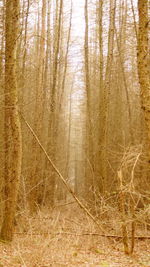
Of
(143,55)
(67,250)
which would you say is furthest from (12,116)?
(67,250)

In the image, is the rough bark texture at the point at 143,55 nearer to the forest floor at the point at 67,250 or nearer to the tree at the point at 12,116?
the tree at the point at 12,116

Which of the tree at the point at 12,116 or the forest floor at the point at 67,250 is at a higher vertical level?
the tree at the point at 12,116

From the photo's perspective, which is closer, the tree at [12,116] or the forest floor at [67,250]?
the forest floor at [67,250]

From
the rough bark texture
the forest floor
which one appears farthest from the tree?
the rough bark texture

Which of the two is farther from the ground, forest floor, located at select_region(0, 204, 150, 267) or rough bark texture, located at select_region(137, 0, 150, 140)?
rough bark texture, located at select_region(137, 0, 150, 140)

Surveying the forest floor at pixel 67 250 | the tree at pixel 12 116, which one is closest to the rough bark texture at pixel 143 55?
the tree at pixel 12 116

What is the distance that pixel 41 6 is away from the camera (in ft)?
42.5

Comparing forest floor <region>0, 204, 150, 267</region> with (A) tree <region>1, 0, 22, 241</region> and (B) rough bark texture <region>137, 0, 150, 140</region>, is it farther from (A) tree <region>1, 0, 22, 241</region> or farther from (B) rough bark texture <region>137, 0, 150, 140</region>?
(B) rough bark texture <region>137, 0, 150, 140</region>

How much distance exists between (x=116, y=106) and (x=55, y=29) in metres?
4.44

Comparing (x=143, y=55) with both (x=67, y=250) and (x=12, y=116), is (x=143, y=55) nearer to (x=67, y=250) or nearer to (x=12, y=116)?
(x=12, y=116)

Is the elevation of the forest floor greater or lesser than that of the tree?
lesser

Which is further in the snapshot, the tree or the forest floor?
the tree

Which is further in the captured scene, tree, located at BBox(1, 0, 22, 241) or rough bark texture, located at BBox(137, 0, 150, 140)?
tree, located at BBox(1, 0, 22, 241)

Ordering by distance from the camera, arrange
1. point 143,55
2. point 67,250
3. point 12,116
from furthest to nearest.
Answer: point 67,250, point 12,116, point 143,55
